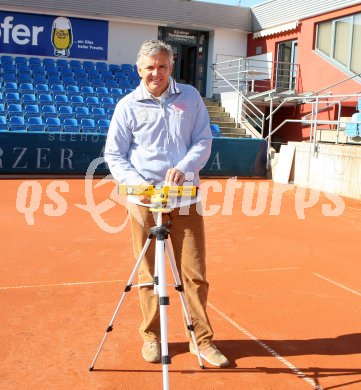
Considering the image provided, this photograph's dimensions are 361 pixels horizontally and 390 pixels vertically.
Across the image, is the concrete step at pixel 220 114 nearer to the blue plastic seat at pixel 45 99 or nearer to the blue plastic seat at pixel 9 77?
the blue plastic seat at pixel 45 99

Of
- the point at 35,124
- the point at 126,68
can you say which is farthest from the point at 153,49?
the point at 126,68

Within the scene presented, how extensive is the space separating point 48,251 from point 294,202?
680cm

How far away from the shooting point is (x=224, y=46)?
77.7 feet

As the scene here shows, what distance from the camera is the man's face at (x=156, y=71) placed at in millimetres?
3477

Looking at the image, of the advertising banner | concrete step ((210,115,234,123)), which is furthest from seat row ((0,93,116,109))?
concrete step ((210,115,234,123))

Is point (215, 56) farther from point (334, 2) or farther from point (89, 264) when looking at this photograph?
point (89, 264)

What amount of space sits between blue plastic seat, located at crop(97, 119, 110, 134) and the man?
13250 millimetres

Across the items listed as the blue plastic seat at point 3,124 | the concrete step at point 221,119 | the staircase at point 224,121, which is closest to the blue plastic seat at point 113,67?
the staircase at point 224,121

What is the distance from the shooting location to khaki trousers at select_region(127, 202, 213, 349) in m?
3.78

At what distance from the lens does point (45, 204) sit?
10.6 metres

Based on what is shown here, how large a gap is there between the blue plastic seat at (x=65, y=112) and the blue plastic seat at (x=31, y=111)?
694 mm

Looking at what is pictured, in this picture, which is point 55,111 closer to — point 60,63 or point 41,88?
point 41,88

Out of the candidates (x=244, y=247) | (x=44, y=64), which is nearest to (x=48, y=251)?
(x=244, y=247)

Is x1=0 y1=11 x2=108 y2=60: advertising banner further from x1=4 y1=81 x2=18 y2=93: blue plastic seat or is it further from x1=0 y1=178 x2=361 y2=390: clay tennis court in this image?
x1=0 y1=178 x2=361 y2=390: clay tennis court
